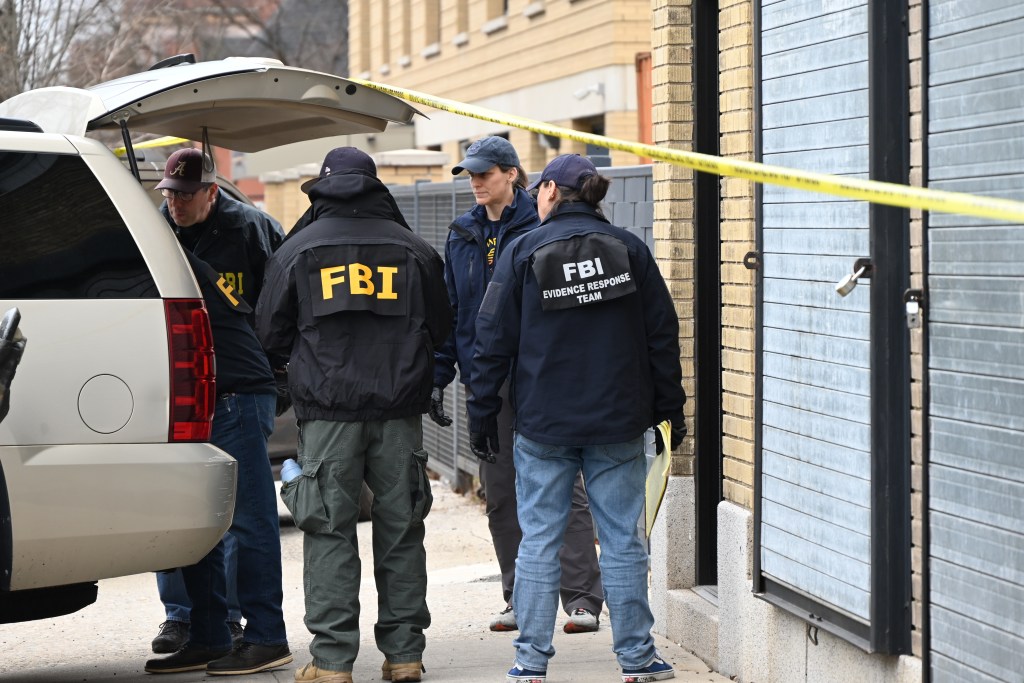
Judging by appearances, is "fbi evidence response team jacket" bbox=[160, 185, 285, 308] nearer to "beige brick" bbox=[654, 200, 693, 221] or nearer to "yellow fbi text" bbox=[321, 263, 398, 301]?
"yellow fbi text" bbox=[321, 263, 398, 301]

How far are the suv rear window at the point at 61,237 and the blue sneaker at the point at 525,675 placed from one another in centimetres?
180

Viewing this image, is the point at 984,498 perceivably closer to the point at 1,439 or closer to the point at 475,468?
the point at 1,439

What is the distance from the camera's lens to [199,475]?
5.06m

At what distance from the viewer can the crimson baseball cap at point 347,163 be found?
18.1ft

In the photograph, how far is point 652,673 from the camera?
17.9 ft

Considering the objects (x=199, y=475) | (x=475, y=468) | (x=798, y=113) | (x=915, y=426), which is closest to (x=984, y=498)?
(x=915, y=426)

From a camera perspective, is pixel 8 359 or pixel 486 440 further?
pixel 486 440

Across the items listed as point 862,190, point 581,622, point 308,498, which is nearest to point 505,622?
point 581,622

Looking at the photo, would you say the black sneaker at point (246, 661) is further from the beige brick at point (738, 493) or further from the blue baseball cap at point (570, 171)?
the blue baseball cap at point (570, 171)

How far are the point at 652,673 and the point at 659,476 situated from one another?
2.33 feet

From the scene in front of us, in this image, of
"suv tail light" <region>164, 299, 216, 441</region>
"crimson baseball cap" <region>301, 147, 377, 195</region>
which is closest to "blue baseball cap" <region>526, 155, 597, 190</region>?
"crimson baseball cap" <region>301, 147, 377, 195</region>

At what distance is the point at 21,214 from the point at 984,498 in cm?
304

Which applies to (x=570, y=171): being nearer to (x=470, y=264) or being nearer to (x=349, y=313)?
(x=349, y=313)

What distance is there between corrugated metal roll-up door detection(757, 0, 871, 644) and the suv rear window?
82.2 inches
